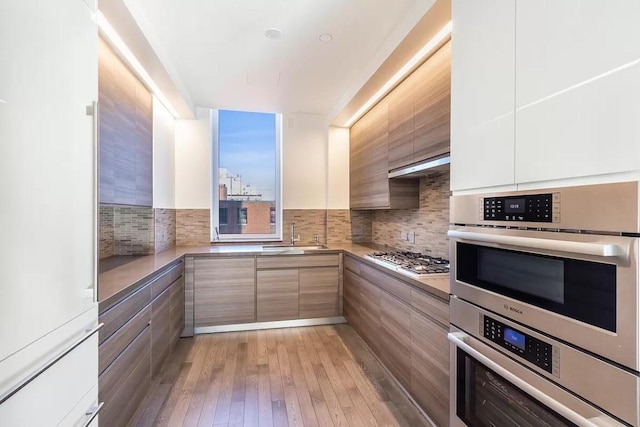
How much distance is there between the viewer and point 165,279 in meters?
2.61

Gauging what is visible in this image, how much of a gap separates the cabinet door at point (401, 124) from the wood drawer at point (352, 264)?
40.5 inches

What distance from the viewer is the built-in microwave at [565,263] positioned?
792 mm

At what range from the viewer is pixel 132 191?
101 inches

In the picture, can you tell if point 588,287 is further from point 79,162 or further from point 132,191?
point 132,191

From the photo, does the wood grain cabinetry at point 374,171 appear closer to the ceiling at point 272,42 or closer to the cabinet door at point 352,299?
the ceiling at point 272,42

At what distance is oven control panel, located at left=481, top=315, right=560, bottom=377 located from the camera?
0.98 m

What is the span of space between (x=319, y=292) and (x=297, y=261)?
45 centimetres

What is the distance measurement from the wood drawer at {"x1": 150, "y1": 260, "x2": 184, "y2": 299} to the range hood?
2.16 metres

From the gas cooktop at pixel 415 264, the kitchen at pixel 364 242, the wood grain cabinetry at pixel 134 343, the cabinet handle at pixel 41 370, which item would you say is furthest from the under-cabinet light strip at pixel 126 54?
the gas cooktop at pixel 415 264

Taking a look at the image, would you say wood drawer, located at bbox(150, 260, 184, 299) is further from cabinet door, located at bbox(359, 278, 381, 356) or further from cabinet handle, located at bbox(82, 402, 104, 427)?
cabinet door, located at bbox(359, 278, 381, 356)

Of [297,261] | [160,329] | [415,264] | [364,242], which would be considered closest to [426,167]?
[415,264]

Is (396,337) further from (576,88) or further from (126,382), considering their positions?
(576,88)

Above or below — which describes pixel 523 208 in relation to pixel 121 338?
above

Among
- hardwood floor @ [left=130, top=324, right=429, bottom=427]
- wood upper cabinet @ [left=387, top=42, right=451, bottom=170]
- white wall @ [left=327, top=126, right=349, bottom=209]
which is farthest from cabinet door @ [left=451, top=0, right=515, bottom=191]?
white wall @ [left=327, top=126, right=349, bottom=209]
